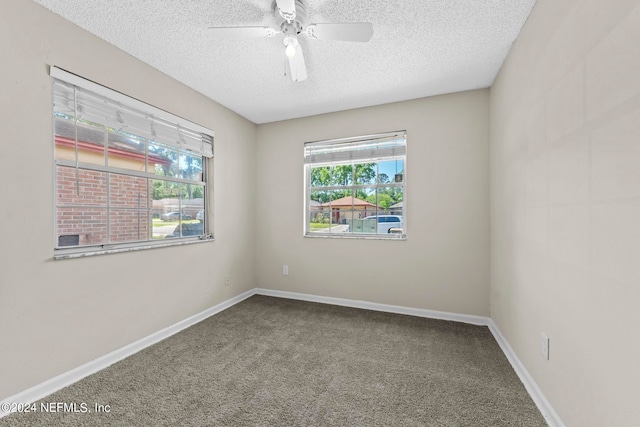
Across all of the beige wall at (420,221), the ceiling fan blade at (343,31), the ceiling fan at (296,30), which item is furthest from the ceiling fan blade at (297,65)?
the beige wall at (420,221)

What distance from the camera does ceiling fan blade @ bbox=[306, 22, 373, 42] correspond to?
1600 mm

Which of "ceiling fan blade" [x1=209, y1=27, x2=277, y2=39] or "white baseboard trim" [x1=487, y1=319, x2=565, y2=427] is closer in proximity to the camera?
"white baseboard trim" [x1=487, y1=319, x2=565, y2=427]

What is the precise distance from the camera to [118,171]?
2.23 m

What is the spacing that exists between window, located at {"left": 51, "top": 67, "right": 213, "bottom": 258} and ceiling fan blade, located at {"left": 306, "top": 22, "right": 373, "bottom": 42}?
1722 millimetres

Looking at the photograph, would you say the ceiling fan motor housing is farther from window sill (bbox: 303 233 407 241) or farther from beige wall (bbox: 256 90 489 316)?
window sill (bbox: 303 233 407 241)

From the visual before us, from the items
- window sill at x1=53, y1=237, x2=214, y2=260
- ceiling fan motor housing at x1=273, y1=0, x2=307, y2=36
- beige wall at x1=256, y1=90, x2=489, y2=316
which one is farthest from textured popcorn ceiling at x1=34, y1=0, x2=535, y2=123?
window sill at x1=53, y1=237, x2=214, y2=260

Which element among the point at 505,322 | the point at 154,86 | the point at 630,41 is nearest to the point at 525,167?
the point at 630,41

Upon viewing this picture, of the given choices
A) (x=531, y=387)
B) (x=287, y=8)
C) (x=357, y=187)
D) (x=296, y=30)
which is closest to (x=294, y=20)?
(x=296, y=30)

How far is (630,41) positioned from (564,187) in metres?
0.68

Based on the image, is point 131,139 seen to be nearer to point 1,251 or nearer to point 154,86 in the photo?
point 154,86

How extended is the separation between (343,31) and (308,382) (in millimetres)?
2401

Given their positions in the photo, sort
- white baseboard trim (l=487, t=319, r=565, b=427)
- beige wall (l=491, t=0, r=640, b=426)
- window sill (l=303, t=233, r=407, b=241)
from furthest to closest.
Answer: window sill (l=303, t=233, r=407, b=241), white baseboard trim (l=487, t=319, r=565, b=427), beige wall (l=491, t=0, r=640, b=426)

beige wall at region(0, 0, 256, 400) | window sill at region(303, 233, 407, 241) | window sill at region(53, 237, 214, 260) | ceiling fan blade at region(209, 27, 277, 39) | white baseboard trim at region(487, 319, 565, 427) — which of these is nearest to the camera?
white baseboard trim at region(487, 319, 565, 427)

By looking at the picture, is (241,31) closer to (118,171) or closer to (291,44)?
(291,44)
